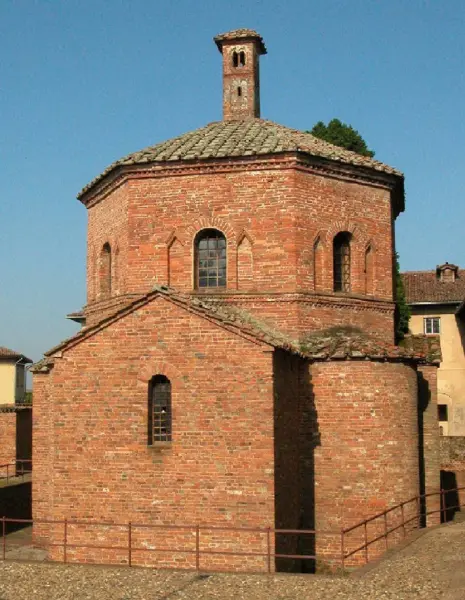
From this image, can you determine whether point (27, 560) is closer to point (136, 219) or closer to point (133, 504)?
point (133, 504)

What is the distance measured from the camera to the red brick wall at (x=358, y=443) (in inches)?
604

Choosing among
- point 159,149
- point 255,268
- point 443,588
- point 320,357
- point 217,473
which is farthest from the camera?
point 159,149

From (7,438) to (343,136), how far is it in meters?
17.3

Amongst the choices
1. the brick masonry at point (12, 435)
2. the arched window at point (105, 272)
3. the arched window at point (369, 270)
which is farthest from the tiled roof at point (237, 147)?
the brick masonry at point (12, 435)

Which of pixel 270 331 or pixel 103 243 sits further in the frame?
pixel 103 243

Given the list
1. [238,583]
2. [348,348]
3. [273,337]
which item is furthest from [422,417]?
[238,583]

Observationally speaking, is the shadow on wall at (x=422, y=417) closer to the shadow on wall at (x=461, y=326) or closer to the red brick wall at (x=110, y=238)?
the red brick wall at (x=110, y=238)

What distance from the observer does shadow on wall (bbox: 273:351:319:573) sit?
45.2 ft

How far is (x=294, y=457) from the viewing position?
15.1 meters

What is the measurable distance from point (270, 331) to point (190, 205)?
3449mm

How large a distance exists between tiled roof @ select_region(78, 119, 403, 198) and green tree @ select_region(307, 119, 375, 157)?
1043 centimetres

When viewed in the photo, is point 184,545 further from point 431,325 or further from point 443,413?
point 431,325

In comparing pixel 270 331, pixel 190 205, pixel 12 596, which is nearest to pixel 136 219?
pixel 190 205

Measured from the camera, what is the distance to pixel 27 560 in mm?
13891
